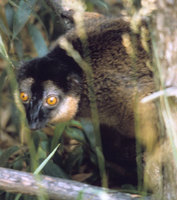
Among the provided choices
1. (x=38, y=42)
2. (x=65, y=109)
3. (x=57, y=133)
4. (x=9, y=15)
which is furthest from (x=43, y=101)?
(x=9, y=15)

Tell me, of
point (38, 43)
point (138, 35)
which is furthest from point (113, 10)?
point (138, 35)

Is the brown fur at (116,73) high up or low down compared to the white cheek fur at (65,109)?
up

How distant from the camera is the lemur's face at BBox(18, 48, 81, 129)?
288 cm

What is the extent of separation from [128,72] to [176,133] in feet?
3.61

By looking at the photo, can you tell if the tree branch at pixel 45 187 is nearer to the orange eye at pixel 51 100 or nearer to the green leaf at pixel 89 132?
the orange eye at pixel 51 100

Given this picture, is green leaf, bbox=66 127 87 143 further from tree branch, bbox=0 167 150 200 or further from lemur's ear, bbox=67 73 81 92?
tree branch, bbox=0 167 150 200

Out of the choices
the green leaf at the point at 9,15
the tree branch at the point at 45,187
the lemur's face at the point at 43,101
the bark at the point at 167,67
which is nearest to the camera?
the bark at the point at 167,67

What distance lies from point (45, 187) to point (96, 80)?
122 centimetres

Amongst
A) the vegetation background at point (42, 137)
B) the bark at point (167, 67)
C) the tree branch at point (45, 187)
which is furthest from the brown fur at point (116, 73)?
the tree branch at point (45, 187)

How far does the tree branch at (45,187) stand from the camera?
6.50ft

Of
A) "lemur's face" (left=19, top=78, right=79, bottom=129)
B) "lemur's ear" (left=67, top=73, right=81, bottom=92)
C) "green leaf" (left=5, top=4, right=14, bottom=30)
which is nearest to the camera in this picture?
"lemur's face" (left=19, top=78, right=79, bottom=129)

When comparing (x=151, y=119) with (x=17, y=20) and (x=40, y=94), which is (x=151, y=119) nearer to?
(x=40, y=94)

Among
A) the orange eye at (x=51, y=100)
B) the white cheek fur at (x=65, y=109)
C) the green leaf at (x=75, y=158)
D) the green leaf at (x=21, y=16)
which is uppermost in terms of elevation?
the green leaf at (x=21, y=16)

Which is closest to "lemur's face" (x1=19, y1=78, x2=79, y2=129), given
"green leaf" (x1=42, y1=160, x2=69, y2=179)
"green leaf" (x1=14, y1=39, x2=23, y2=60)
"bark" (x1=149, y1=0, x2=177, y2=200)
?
"green leaf" (x1=42, y1=160, x2=69, y2=179)
